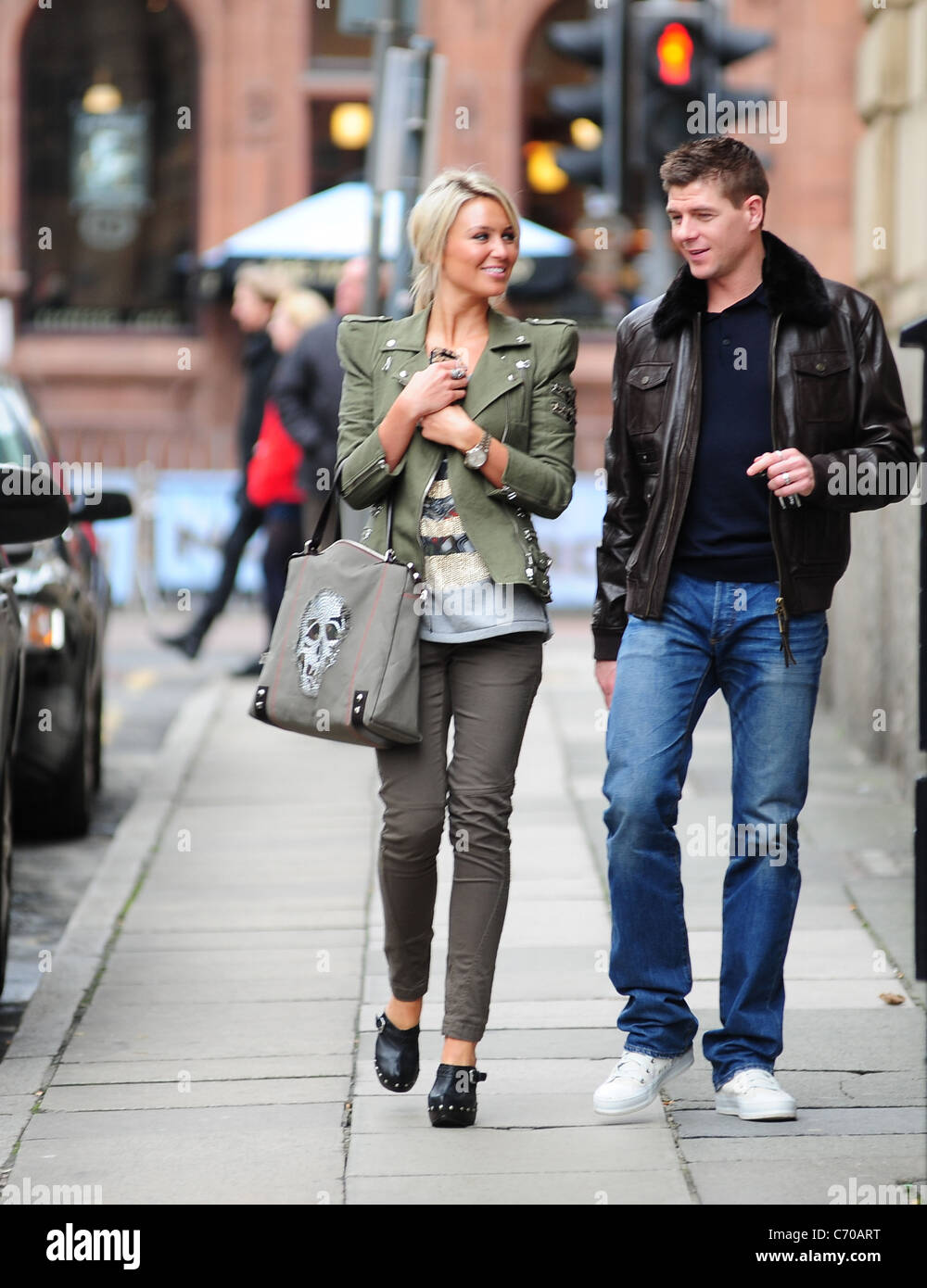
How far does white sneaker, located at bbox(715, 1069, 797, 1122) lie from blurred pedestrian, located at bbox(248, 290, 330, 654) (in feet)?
22.9

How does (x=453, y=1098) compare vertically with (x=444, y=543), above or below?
below

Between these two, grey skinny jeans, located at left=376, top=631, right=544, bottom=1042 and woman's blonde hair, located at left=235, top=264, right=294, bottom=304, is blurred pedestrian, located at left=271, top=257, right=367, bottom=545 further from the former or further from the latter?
grey skinny jeans, located at left=376, top=631, right=544, bottom=1042

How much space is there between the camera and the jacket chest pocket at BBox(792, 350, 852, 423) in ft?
14.4

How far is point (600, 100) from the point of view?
34.4ft

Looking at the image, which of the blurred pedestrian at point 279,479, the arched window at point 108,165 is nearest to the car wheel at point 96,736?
the blurred pedestrian at point 279,479

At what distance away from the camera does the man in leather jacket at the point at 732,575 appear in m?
4.40

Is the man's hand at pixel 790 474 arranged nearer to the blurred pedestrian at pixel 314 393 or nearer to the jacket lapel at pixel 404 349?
the jacket lapel at pixel 404 349

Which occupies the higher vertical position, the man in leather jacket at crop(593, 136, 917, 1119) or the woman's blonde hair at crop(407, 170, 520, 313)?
the woman's blonde hair at crop(407, 170, 520, 313)

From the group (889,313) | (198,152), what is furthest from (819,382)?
(198,152)

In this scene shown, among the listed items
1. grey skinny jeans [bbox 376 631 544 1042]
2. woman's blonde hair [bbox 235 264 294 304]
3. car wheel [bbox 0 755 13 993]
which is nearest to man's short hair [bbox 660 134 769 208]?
grey skinny jeans [bbox 376 631 544 1042]

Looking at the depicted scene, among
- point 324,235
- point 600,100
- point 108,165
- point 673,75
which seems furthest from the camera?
point 108,165

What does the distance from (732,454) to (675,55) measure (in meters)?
6.00

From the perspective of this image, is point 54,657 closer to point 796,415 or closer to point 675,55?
point 796,415

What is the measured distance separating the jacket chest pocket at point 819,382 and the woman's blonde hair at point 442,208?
2.20 ft
